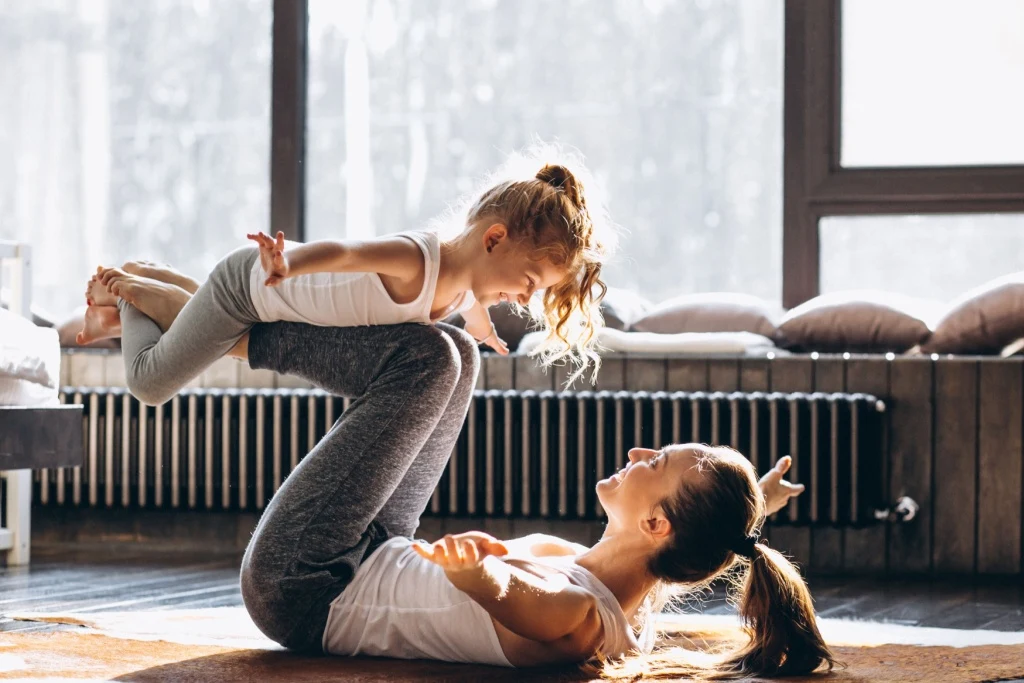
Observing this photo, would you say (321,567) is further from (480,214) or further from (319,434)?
(319,434)

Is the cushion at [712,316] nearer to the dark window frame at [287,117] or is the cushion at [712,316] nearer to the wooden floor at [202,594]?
the wooden floor at [202,594]

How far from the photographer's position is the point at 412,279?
1881 mm

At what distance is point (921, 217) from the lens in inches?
134

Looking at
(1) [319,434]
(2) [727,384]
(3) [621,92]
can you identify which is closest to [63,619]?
(1) [319,434]

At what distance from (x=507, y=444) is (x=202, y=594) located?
92cm

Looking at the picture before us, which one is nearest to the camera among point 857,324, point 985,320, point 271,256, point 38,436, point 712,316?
point 271,256

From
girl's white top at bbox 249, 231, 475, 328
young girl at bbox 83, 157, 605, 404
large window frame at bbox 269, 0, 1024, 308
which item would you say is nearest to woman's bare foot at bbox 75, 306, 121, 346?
young girl at bbox 83, 157, 605, 404

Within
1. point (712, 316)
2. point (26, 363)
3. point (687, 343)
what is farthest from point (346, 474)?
point (712, 316)

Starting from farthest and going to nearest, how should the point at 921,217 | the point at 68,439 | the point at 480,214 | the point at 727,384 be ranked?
the point at 921,217 < the point at 727,384 < the point at 68,439 < the point at 480,214

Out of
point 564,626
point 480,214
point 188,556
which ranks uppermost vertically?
point 480,214

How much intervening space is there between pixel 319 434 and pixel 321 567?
5.05 feet

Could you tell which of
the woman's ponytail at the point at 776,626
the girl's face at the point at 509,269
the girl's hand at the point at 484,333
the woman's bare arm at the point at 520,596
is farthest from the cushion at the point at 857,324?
the woman's bare arm at the point at 520,596

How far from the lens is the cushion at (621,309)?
3.23 metres

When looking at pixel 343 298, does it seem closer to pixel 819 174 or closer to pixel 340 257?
pixel 340 257
